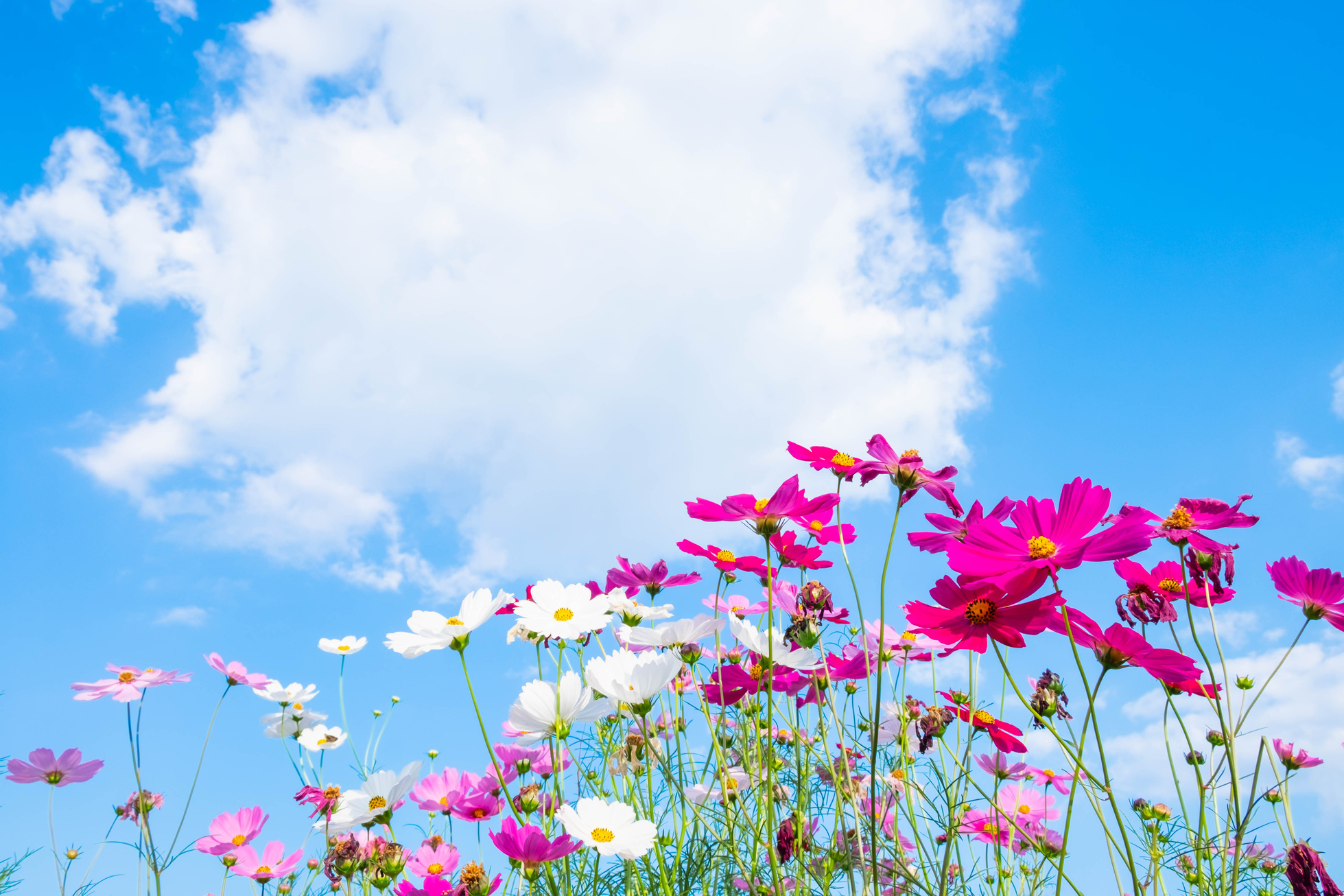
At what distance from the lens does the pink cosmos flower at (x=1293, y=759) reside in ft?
6.14

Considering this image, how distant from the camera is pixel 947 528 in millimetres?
944

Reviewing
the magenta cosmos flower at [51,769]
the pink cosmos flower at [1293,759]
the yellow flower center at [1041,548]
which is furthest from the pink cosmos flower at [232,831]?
the pink cosmos flower at [1293,759]

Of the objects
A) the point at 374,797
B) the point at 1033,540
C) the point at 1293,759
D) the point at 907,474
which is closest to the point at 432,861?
the point at 374,797

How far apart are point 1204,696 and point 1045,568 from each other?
13.9 inches

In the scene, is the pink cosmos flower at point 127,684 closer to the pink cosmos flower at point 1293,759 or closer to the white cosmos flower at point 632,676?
the white cosmos flower at point 632,676

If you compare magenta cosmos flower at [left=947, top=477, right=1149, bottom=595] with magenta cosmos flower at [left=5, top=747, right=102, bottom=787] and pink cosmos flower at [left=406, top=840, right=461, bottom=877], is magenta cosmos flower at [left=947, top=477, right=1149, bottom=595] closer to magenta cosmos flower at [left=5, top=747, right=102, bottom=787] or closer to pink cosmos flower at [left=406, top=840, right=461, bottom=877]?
pink cosmos flower at [left=406, top=840, right=461, bottom=877]

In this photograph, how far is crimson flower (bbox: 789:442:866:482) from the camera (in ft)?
3.85

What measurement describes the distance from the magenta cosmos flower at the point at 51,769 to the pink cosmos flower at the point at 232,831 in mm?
277

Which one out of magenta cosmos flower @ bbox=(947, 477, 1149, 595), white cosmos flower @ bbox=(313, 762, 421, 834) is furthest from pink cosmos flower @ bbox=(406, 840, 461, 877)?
magenta cosmos flower @ bbox=(947, 477, 1149, 595)

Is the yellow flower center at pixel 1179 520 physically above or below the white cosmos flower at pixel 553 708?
above

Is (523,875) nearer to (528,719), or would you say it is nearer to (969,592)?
(528,719)

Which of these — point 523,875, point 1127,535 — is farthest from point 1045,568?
point 523,875

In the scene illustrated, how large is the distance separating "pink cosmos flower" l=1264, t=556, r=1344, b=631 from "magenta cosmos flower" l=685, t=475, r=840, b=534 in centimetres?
63

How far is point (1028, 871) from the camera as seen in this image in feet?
6.03
